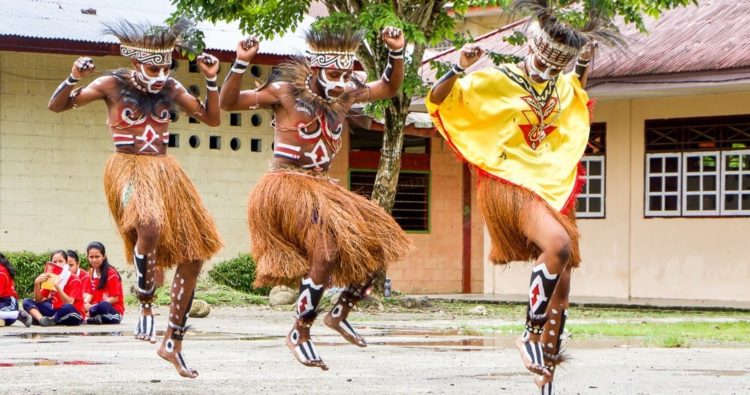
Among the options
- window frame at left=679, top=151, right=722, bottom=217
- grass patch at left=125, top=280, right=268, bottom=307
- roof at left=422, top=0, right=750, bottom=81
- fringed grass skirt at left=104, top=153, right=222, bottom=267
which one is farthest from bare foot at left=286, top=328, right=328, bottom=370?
window frame at left=679, top=151, right=722, bottom=217

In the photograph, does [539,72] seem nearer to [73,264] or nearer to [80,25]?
[73,264]

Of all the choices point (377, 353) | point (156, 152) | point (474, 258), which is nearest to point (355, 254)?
point (156, 152)

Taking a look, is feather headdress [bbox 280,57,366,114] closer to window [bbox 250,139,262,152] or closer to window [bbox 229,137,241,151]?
window [bbox 229,137,241,151]

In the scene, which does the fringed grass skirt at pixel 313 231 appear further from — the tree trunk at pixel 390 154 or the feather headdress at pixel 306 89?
the tree trunk at pixel 390 154

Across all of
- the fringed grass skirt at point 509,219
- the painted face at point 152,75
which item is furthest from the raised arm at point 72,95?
the fringed grass skirt at point 509,219

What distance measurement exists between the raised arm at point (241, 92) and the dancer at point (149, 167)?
45 centimetres

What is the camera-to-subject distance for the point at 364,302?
16656mm

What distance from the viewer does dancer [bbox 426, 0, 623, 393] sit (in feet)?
25.1

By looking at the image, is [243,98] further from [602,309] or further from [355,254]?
[602,309]

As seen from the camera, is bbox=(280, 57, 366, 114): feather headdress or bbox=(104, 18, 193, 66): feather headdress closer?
bbox=(280, 57, 366, 114): feather headdress

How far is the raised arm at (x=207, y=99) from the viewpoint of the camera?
827 centimetres

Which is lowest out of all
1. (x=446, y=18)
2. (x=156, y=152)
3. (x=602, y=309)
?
(x=602, y=309)

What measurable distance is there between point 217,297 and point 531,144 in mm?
10699

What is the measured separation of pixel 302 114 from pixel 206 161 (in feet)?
40.5
